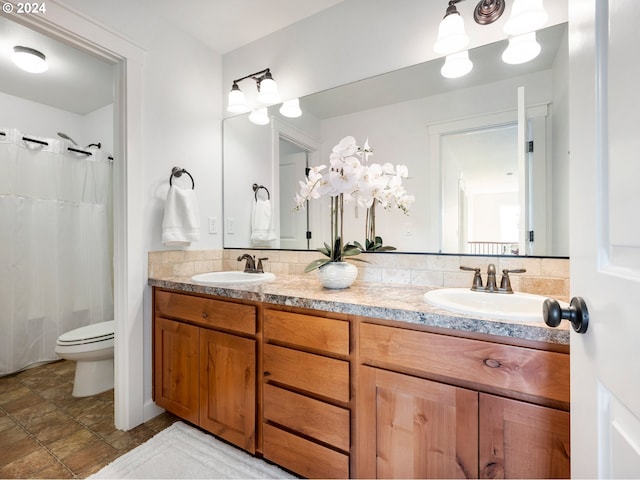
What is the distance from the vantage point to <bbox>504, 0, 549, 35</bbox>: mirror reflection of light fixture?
120 centimetres

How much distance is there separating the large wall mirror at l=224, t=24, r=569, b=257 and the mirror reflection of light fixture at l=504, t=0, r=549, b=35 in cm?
7

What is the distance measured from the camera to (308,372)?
3.80 ft

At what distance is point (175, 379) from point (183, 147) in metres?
1.44

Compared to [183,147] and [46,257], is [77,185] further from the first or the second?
[183,147]

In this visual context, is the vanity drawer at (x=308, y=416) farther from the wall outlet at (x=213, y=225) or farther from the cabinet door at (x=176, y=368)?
the wall outlet at (x=213, y=225)

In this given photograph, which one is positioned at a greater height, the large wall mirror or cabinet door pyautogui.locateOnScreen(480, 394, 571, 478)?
the large wall mirror

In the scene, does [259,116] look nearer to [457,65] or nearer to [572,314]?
[457,65]

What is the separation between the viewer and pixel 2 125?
2578 mm

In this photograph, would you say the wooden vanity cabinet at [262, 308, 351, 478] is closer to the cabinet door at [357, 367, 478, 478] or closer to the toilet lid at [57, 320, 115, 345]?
the cabinet door at [357, 367, 478, 478]

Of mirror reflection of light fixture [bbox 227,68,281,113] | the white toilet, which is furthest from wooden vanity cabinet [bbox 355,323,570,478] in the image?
the white toilet

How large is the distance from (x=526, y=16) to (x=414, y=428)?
1662 mm

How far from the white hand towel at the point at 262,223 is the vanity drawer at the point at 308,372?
0.96 m

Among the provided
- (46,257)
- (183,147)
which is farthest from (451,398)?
(46,257)

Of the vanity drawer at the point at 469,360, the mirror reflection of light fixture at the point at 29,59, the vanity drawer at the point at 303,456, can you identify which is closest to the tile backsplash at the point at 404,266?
the vanity drawer at the point at 469,360
